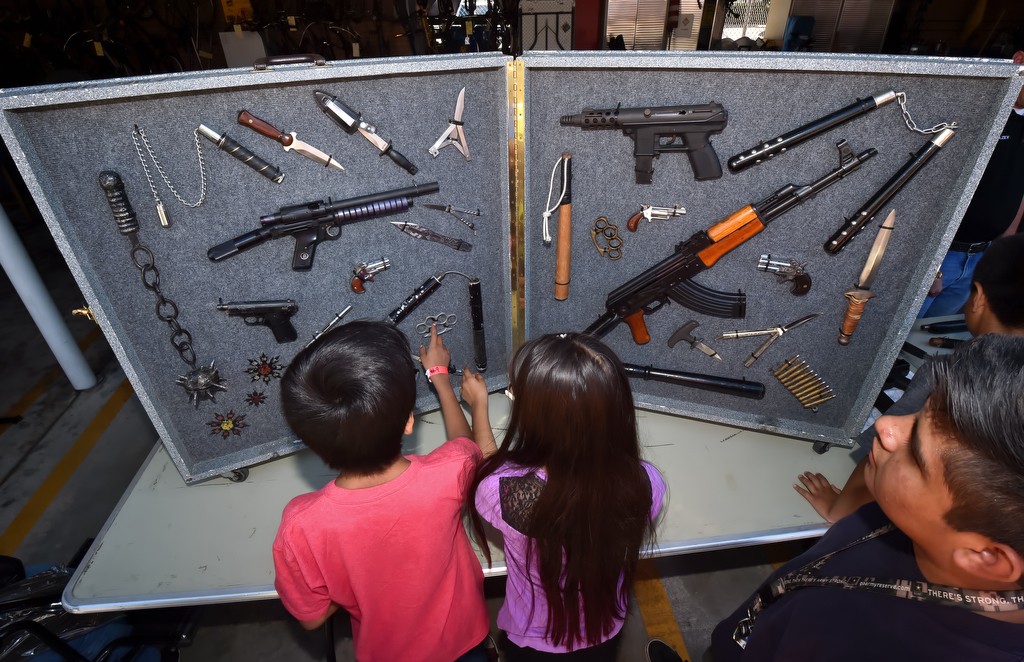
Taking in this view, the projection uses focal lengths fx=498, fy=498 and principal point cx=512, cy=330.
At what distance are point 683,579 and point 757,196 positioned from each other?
4.77ft

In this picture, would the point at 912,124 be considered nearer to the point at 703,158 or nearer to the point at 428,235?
the point at 703,158

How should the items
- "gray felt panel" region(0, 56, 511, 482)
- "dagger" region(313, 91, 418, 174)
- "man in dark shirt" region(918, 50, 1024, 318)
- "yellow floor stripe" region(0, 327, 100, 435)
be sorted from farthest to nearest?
"yellow floor stripe" region(0, 327, 100, 435) → "man in dark shirt" region(918, 50, 1024, 318) → "dagger" region(313, 91, 418, 174) → "gray felt panel" region(0, 56, 511, 482)

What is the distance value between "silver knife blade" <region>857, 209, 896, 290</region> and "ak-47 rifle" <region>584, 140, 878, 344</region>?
6.7 inches

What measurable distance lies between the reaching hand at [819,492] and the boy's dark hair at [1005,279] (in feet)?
1.96

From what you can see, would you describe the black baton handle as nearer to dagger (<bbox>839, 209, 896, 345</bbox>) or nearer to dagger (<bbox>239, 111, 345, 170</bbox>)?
dagger (<bbox>239, 111, 345, 170</bbox>)

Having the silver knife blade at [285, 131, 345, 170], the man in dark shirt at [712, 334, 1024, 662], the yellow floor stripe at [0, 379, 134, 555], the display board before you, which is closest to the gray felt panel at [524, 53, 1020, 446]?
the display board

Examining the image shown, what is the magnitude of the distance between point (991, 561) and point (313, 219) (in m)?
1.39

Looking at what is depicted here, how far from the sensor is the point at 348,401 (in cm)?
87

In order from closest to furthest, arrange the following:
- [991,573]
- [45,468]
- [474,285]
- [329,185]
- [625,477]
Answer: [991,573], [625,477], [329,185], [474,285], [45,468]

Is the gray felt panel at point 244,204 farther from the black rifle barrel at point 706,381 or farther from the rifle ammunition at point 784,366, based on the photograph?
the rifle ammunition at point 784,366

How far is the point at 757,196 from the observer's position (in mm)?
1273

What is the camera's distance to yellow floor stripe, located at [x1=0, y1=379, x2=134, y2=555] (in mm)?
2100

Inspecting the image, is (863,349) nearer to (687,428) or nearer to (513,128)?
(687,428)

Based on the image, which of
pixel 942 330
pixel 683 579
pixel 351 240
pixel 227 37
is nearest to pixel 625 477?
pixel 351 240
